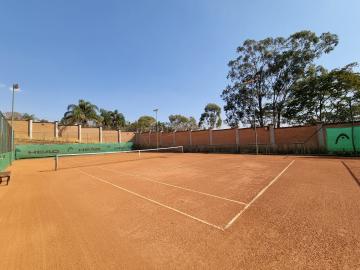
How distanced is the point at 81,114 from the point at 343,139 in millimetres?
47268

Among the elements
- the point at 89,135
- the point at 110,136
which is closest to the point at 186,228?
the point at 89,135

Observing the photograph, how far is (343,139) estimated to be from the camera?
19828 millimetres

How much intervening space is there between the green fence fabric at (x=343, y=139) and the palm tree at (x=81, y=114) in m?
45.9

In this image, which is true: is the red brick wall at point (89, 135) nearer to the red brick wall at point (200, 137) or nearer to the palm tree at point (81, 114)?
the palm tree at point (81, 114)

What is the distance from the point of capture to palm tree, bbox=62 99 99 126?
45031 millimetres

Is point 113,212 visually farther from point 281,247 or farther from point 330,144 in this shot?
point 330,144

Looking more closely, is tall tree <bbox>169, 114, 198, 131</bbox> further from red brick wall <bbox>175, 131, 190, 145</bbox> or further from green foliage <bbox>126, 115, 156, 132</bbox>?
red brick wall <bbox>175, 131, 190, 145</bbox>

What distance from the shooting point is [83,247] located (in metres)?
3.69

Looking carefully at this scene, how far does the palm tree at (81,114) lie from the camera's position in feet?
148

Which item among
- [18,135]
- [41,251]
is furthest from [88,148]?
[41,251]

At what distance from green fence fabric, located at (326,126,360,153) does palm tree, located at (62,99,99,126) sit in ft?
151

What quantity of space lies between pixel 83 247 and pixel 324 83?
33.6 meters

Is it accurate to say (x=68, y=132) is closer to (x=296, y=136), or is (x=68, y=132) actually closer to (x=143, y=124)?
(x=143, y=124)

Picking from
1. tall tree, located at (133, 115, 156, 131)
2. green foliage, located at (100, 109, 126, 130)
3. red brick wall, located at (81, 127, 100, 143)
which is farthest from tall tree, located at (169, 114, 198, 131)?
red brick wall, located at (81, 127, 100, 143)
